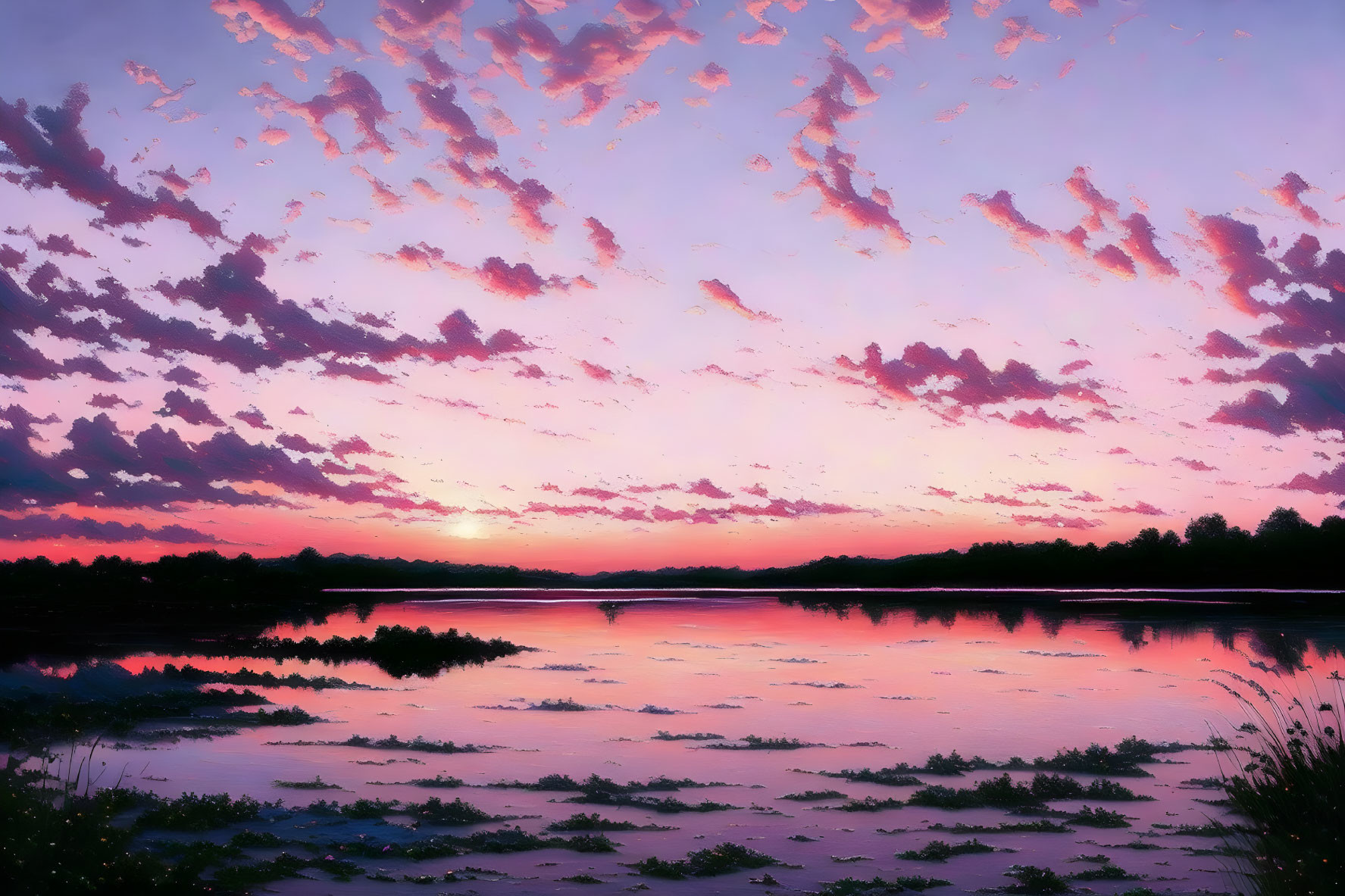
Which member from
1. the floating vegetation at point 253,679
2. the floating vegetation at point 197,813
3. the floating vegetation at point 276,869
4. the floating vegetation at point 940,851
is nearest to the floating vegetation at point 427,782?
the floating vegetation at point 197,813

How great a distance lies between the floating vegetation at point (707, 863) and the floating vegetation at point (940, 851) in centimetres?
202

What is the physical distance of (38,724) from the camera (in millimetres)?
21453

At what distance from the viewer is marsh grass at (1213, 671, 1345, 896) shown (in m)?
9.45

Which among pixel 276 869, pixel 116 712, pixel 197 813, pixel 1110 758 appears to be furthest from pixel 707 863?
pixel 116 712

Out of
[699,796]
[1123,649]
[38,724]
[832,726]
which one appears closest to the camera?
[699,796]

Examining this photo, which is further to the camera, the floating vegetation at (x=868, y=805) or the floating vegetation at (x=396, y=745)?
the floating vegetation at (x=396, y=745)

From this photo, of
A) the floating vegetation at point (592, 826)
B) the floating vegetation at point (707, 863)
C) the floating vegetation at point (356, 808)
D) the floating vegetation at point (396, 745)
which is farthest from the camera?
the floating vegetation at point (396, 745)

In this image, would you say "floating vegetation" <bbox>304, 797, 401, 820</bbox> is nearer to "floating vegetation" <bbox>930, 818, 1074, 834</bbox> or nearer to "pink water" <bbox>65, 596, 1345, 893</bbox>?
"pink water" <bbox>65, 596, 1345, 893</bbox>

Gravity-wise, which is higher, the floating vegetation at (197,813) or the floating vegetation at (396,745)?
the floating vegetation at (197,813)

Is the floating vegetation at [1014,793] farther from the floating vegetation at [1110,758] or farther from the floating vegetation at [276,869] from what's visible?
the floating vegetation at [276,869]

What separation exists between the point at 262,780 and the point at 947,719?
17.9 m

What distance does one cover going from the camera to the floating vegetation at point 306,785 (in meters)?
17.6

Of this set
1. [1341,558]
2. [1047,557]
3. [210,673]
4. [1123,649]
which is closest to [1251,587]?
[1341,558]

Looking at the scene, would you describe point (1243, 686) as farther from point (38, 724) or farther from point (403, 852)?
point (38, 724)
